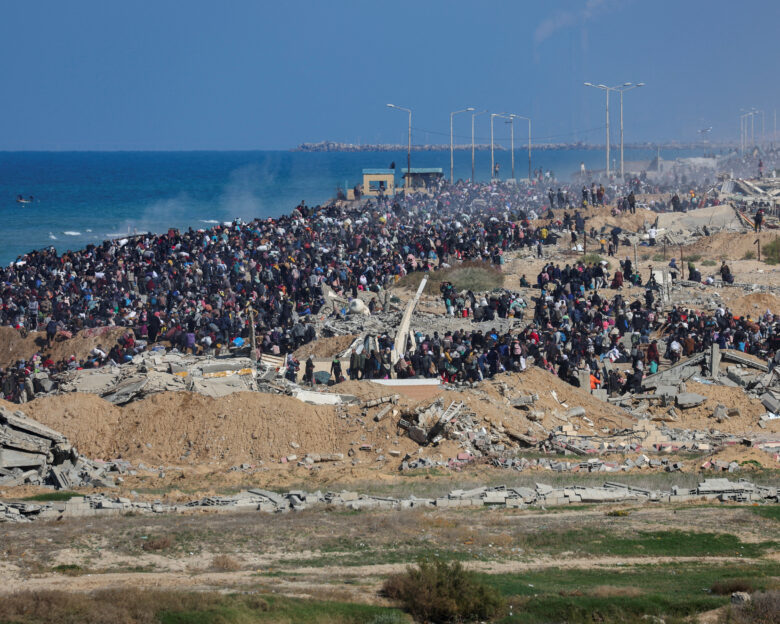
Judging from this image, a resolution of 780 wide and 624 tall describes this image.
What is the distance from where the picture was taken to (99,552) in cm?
1500

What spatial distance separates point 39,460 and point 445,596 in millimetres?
10174

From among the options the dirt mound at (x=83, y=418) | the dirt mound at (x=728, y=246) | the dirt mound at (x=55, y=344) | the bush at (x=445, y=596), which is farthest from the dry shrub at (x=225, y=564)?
the dirt mound at (x=728, y=246)

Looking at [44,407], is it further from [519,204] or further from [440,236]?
[519,204]

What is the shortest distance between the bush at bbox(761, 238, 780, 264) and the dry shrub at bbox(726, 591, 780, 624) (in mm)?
29681

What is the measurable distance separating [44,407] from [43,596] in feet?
35.6

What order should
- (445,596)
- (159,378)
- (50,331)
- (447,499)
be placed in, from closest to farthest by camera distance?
(445,596) < (447,499) < (159,378) < (50,331)

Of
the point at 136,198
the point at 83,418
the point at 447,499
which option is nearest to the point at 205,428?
the point at 83,418

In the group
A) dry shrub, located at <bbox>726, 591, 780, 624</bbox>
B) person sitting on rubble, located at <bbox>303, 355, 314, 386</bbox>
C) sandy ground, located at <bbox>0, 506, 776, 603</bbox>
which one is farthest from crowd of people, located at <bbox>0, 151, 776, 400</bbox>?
dry shrub, located at <bbox>726, 591, 780, 624</bbox>

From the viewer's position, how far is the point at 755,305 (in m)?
32.2

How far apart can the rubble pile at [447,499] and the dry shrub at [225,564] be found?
307cm

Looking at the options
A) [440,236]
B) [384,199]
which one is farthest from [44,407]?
[384,199]

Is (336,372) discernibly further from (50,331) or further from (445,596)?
(445,596)

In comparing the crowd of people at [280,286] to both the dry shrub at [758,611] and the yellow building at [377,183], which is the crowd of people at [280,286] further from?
the yellow building at [377,183]

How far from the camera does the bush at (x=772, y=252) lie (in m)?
40.3
